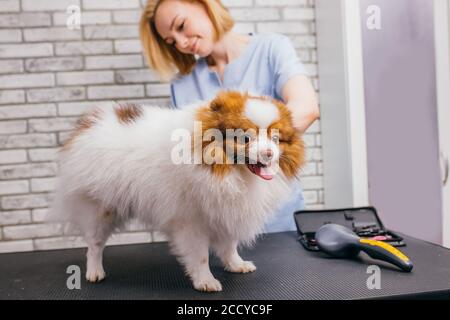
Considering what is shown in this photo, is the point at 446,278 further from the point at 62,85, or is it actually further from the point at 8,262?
the point at 62,85

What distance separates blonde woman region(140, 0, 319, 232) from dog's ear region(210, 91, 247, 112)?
37 centimetres

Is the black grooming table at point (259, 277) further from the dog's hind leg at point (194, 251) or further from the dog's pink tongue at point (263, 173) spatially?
the dog's pink tongue at point (263, 173)

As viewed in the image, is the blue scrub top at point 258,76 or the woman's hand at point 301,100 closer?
the woman's hand at point 301,100

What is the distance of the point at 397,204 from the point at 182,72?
95 cm

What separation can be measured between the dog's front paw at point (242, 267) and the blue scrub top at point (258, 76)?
1.36 feet

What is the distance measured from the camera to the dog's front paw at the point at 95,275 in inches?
35.9

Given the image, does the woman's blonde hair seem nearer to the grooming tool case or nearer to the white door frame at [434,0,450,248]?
the grooming tool case

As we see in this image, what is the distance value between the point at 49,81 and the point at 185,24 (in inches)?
27.2

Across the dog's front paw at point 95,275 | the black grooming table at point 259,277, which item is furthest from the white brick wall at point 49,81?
the dog's front paw at point 95,275

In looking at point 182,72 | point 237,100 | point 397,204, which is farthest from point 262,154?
point 397,204

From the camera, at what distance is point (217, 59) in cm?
149

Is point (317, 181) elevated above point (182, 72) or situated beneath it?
situated beneath

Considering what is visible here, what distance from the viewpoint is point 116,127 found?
3.00 ft

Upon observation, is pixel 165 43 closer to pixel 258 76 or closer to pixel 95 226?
pixel 258 76
